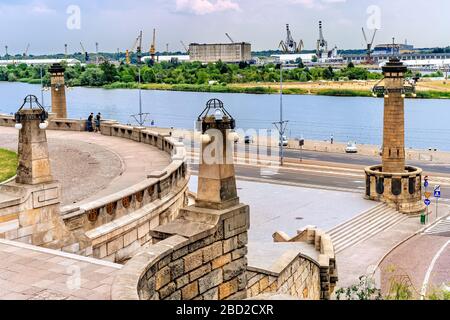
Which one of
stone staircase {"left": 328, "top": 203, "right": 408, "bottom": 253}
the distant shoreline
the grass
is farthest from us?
the distant shoreline

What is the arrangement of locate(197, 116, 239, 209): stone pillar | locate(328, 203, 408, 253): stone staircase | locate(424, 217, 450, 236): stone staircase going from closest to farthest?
locate(197, 116, 239, 209): stone pillar, locate(328, 203, 408, 253): stone staircase, locate(424, 217, 450, 236): stone staircase

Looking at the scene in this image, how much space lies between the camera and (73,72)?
147000 millimetres

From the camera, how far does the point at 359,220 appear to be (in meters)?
34.8

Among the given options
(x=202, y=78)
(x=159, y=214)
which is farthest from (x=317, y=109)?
(x=159, y=214)

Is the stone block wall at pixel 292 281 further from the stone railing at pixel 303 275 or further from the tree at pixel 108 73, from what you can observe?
the tree at pixel 108 73

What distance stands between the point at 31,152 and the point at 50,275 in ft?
11.0

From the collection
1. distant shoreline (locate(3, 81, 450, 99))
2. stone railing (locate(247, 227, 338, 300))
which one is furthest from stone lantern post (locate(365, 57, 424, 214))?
distant shoreline (locate(3, 81, 450, 99))

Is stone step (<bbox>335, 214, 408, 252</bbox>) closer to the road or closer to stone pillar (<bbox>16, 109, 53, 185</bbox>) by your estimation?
the road

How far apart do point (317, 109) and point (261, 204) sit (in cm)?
8131

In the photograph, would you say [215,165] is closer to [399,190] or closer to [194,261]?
[194,261]

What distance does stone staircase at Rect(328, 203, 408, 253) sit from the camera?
31.3 m

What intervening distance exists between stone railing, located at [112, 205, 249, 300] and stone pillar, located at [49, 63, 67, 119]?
28167mm

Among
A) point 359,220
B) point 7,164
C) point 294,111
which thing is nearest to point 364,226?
point 359,220
